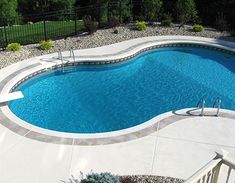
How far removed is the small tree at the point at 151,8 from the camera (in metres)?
24.3

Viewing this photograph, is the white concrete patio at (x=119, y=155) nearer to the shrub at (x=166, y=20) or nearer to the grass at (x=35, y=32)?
the grass at (x=35, y=32)

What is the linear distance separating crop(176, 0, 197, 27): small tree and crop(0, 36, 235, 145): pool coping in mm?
1998

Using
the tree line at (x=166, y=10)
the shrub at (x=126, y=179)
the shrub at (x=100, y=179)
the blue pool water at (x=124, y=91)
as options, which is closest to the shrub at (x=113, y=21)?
the tree line at (x=166, y=10)

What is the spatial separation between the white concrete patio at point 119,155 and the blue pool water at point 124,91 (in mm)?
2022

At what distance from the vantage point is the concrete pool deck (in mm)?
11188

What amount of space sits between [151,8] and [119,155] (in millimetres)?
14772

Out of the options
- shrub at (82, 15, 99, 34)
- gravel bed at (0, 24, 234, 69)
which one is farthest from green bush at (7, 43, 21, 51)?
shrub at (82, 15, 99, 34)

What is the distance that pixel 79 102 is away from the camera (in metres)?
16.1

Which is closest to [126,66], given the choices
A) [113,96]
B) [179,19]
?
[113,96]

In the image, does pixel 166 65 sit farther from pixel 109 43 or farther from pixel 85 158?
pixel 85 158

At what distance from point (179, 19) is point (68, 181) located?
1661 cm

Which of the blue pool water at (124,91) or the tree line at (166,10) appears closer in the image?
the blue pool water at (124,91)

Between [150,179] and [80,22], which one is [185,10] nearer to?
[80,22]

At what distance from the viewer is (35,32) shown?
23.3 m
